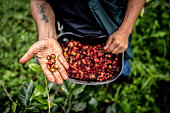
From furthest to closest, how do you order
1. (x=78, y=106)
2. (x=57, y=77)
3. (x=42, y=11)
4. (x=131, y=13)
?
(x=78, y=106)
(x=42, y=11)
(x=131, y=13)
(x=57, y=77)

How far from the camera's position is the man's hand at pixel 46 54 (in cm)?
104

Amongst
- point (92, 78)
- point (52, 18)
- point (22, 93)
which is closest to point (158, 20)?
point (92, 78)

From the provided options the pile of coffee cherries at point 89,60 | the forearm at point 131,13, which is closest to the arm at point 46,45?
the pile of coffee cherries at point 89,60

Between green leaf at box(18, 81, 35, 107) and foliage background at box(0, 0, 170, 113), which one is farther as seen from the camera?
foliage background at box(0, 0, 170, 113)

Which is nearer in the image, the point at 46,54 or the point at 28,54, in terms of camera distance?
the point at 28,54

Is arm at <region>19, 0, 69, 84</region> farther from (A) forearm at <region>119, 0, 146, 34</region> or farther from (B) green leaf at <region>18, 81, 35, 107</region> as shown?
(A) forearm at <region>119, 0, 146, 34</region>

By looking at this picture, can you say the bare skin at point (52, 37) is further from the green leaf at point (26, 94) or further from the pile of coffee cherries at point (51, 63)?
the green leaf at point (26, 94)

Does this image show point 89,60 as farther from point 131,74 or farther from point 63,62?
point 131,74

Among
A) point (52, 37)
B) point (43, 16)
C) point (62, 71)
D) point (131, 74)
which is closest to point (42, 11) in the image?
point (43, 16)

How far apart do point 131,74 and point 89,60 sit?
94 cm

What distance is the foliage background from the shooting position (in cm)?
181

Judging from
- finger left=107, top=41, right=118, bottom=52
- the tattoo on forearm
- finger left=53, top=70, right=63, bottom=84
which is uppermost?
the tattoo on forearm

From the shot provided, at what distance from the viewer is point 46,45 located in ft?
3.79

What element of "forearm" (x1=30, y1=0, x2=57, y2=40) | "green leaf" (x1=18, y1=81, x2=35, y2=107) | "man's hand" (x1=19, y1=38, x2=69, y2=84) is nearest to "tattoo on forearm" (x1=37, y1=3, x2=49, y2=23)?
"forearm" (x1=30, y1=0, x2=57, y2=40)
